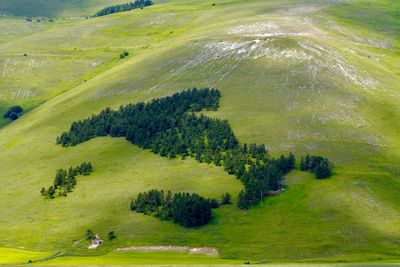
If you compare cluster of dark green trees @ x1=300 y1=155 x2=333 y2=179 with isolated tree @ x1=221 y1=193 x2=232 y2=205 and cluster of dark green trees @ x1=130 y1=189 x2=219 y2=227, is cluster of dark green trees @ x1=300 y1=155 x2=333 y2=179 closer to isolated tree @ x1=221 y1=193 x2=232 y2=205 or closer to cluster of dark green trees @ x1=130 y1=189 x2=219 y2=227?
isolated tree @ x1=221 y1=193 x2=232 y2=205

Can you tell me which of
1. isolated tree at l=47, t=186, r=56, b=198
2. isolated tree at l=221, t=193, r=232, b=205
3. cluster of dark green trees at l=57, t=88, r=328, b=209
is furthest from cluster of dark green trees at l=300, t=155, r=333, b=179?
isolated tree at l=47, t=186, r=56, b=198

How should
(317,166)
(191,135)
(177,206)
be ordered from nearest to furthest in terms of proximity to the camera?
(177,206), (317,166), (191,135)

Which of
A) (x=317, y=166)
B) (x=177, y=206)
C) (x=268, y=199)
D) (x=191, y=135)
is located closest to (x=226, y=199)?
(x=268, y=199)

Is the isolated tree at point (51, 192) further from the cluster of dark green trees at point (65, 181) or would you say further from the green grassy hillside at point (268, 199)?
the green grassy hillside at point (268, 199)

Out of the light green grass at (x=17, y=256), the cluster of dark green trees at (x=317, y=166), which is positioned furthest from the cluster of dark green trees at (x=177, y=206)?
the cluster of dark green trees at (x=317, y=166)

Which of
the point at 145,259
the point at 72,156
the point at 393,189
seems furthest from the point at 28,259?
the point at 393,189

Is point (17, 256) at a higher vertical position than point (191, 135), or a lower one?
lower

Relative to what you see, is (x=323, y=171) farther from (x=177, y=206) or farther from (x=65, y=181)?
(x=65, y=181)
